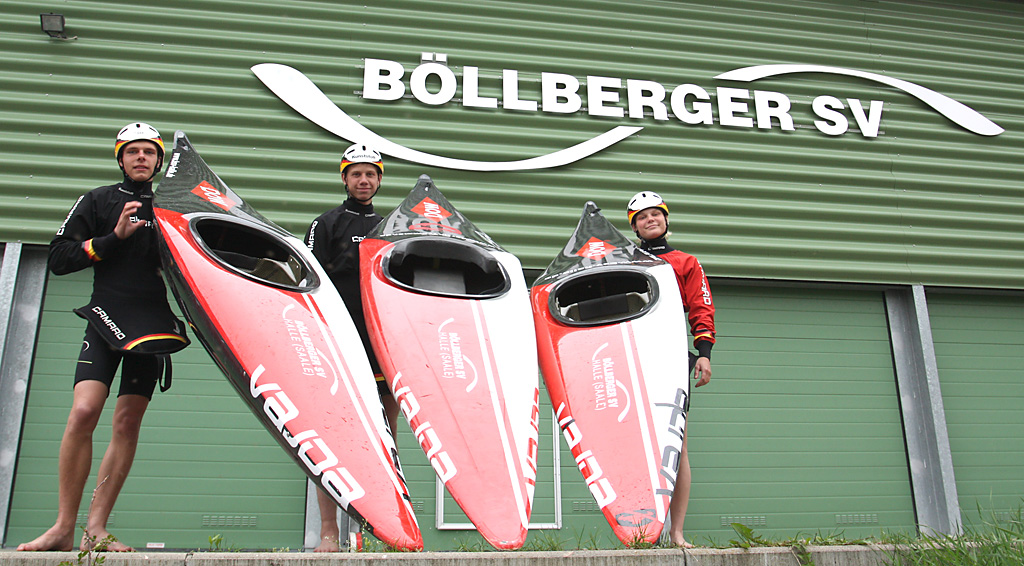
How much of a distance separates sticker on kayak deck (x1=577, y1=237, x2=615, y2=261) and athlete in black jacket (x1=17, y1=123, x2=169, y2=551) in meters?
1.66

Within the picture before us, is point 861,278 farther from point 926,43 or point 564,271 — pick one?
point 564,271

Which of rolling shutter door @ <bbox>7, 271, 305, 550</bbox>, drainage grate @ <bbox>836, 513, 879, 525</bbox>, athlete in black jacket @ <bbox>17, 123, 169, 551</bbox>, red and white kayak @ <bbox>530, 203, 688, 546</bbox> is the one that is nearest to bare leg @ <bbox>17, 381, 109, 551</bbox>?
athlete in black jacket @ <bbox>17, 123, 169, 551</bbox>

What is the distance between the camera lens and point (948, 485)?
17.3 feet

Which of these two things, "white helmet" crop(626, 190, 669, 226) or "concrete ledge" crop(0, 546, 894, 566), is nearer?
"concrete ledge" crop(0, 546, 894, 566)

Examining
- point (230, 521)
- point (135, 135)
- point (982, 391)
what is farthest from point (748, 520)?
point (135, 135)

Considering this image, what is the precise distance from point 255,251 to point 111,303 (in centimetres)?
51

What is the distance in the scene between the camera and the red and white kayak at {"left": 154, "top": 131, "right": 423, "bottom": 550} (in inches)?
75.7

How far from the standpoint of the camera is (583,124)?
5645mm

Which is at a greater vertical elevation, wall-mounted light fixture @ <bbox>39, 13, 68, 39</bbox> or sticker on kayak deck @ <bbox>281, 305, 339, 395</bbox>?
wall-mounted light fixture @ <bbox>39, 13, 68, 39</bbox>

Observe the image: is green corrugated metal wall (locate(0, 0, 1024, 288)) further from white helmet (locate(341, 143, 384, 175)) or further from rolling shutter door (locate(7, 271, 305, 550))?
white helmet (locate(341, 143, 384, 175))

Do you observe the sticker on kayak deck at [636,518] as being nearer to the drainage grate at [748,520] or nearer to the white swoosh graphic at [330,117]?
the drainage grate at [748,520]

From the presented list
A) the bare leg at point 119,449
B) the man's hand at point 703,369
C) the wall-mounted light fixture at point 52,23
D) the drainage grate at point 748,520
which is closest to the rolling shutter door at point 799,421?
the drainage grate at point 748,520

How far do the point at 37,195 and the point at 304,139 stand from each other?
73.3 inches

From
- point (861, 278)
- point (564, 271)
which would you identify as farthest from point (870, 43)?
point (564, 271)
